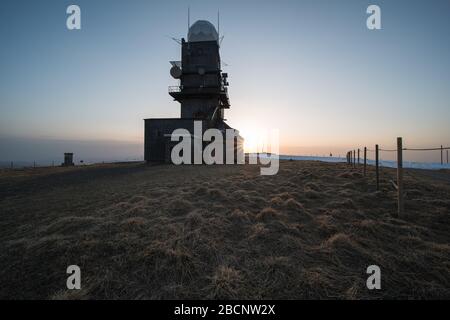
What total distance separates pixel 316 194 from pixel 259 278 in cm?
691

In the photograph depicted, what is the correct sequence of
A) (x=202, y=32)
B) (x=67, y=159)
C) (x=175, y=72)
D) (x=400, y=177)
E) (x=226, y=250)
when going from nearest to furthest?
(x=226, y=250), (x=400, y=177), (x=67, y=159), (x=175, y=72), (x=202, y=32)

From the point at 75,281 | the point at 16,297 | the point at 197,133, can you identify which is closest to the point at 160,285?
the point at 75,281

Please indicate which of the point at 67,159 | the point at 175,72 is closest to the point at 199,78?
the point at 175,72

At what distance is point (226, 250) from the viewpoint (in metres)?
4.41

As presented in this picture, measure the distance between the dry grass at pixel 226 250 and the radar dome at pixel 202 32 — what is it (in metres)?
35.8

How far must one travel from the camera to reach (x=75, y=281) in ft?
11.2

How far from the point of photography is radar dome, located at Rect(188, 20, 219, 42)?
1368 inches

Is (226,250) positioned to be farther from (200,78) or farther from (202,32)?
(202,32)

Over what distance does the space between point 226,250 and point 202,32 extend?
1566 inches

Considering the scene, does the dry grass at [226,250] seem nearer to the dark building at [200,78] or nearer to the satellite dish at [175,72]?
the dark building at [200,78]

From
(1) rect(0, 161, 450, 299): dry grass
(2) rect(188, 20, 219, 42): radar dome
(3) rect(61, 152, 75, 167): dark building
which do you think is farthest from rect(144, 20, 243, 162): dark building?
(1) rect(0, 161, 450, 299): dry grass

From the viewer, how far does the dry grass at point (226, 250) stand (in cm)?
318

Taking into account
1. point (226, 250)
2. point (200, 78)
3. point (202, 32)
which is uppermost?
point (202, 32)
